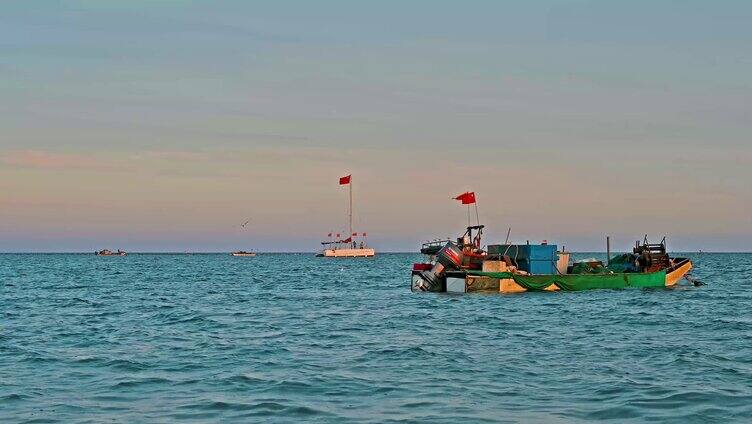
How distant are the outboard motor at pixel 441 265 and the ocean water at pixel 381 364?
1060cm

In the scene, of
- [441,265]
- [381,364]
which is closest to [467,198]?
[441,265]

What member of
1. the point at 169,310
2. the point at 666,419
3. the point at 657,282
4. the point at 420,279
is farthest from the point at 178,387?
the point at 657,282

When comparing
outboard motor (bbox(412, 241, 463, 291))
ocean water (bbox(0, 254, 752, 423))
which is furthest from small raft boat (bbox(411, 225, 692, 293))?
ocean water (bbox(0, 254, 752, 423))

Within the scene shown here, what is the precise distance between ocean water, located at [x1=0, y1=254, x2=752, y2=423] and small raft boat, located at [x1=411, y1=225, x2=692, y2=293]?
9215 millimetres

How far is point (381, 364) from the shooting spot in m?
23.3

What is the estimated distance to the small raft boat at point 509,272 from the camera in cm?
5344

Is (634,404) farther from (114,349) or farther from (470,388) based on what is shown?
(114,349)

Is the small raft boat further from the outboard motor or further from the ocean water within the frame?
the ocean water

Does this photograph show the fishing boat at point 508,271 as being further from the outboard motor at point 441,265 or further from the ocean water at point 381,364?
the ocean water at point 381,364

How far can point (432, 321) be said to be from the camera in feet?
119

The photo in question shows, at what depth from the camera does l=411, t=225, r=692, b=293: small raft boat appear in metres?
53.4

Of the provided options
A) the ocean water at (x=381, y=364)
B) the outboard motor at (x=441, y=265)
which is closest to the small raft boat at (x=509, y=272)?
the outboard motor at (x=441, y=265)

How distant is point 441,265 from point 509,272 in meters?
4.46

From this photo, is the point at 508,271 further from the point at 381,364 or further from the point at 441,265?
the point at 381,364
